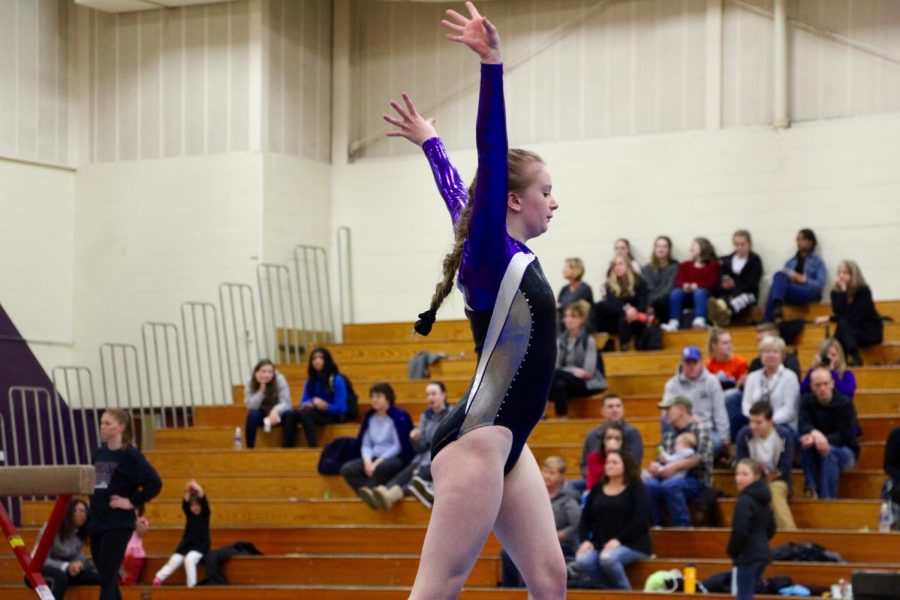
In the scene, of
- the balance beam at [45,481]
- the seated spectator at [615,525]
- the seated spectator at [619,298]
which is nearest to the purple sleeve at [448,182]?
the balance beam at [45,481]

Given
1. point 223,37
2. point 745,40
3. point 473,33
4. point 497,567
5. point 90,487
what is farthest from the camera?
point 223,37

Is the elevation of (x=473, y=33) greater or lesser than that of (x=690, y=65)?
lesser

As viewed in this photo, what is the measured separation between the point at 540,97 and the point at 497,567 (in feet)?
21.9

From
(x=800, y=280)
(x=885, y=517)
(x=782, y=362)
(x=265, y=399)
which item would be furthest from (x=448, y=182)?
(x=800, y=280)

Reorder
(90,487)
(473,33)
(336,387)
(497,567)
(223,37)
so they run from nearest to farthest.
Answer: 1. (473,33)
2. (90,487)
3. (497,567)
4. (336,387)
5. (223,37)

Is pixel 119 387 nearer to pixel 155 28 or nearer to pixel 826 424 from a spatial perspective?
pixel 155 28

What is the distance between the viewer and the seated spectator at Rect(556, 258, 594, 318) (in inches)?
521

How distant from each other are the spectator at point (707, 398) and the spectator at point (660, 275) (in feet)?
8.86

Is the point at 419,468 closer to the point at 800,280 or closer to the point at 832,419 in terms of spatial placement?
the point at 832,419

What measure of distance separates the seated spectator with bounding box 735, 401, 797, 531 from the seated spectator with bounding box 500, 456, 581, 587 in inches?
47.5

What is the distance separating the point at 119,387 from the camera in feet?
51.0

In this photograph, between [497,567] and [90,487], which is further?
[497,567]

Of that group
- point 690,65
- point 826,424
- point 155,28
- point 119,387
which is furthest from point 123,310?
point 826,424

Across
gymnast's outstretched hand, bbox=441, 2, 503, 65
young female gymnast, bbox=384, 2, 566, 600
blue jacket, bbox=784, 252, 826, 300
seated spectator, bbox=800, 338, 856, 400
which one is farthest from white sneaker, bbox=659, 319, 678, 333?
gymnast's outstretched hand, bbox=441, 2, 503, 65
